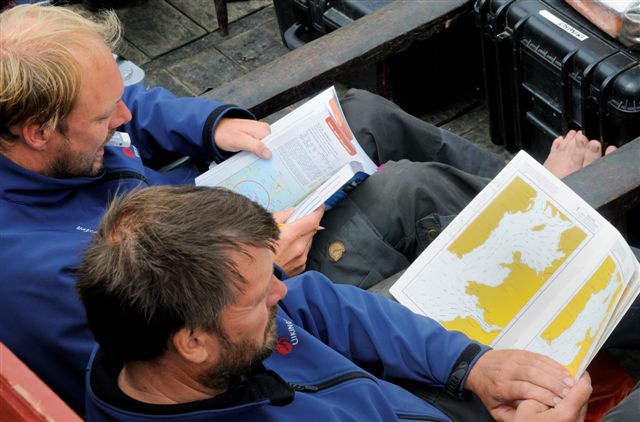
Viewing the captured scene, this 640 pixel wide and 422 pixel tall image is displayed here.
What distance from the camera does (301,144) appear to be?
233cm

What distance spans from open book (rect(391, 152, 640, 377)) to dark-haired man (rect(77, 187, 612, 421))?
0.17 meters

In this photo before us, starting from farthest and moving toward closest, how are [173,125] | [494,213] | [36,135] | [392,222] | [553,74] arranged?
[553,74]
[173,125]
[392,222]
[494,213]
[36,135]

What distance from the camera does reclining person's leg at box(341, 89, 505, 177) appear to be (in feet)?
8.20

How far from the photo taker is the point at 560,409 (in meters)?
1.88

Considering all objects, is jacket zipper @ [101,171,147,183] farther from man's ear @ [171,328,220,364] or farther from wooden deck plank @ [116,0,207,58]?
wooden deck plank @ [116,0,207,58]

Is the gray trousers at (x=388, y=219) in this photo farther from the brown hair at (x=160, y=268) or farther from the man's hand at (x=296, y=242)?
the brown hair at (x=160, y=268)

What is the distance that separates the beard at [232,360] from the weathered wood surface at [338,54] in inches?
44.3

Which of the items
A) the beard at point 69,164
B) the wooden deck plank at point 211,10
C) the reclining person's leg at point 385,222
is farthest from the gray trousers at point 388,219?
the wooden deck plank at point 211,10

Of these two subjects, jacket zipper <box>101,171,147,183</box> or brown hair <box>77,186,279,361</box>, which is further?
jacket zipper <box>101,171,147,183</box>

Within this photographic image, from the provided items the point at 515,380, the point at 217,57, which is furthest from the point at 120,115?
the point at 217,57

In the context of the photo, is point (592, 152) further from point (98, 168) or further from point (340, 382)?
point (98, 168)

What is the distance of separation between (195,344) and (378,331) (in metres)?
0.60

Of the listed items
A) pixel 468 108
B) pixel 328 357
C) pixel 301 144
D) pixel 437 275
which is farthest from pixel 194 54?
pixel 328 357

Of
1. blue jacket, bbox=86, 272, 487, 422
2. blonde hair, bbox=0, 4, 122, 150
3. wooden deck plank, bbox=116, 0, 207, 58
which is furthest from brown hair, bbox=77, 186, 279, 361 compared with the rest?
wooden deck plank, bbox=116, 0, 207, 58
